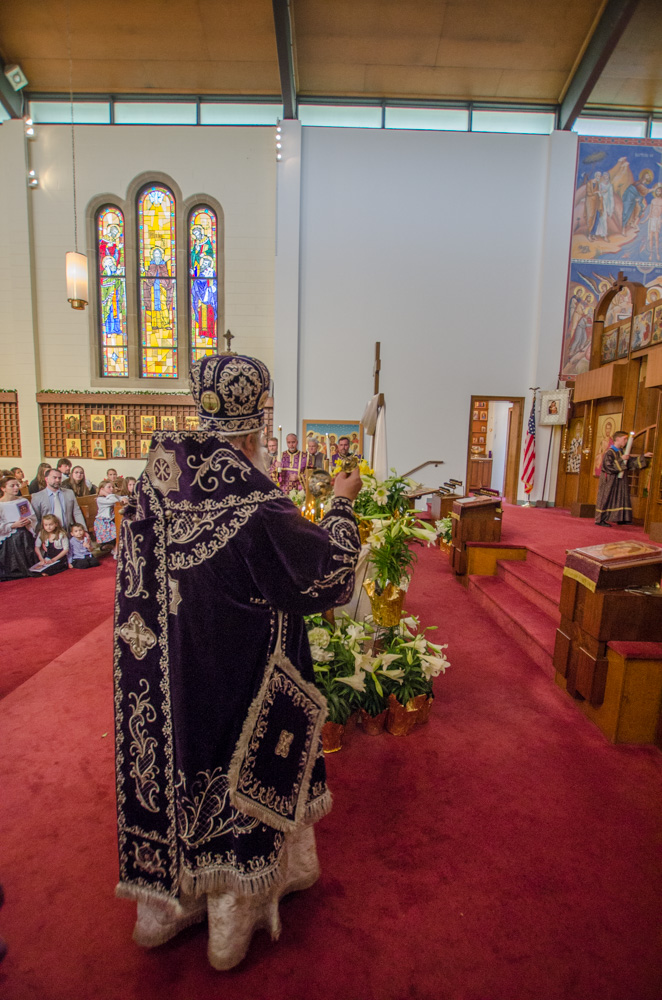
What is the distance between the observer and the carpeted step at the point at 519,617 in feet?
11.8

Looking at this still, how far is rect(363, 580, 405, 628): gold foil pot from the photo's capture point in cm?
300

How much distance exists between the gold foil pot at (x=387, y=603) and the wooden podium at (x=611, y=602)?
105 centimetres

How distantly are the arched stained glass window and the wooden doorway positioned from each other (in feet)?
22.4

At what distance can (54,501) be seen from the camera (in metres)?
6.74

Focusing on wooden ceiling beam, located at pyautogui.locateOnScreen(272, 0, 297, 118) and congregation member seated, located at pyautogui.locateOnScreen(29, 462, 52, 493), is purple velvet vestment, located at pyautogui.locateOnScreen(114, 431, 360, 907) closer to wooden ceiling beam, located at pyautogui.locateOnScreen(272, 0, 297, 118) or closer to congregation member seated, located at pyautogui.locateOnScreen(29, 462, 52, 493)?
congregation member seated, located at pyautogui.locateOnScreen(29, 462, 52, 493)

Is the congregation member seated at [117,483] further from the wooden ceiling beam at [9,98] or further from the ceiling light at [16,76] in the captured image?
the ceiling light at [16,76]

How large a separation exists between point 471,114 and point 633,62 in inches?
114

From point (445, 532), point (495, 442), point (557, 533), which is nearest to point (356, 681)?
point (557, 533)

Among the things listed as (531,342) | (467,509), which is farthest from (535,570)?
(531,342)

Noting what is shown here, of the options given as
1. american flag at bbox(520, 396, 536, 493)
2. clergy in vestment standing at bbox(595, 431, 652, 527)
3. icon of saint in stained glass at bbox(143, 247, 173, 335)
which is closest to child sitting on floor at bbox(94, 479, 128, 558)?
icon of saint in stained glass at bbox(143, 247, 173, 335)

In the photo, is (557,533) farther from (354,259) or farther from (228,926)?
(354,259)

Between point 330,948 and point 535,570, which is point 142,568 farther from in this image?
point 535,570

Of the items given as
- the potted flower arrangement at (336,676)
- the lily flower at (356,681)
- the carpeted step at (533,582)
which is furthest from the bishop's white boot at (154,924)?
the carpeted step at (533,582)

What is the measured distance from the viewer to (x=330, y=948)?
1.51 m
